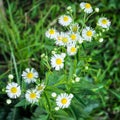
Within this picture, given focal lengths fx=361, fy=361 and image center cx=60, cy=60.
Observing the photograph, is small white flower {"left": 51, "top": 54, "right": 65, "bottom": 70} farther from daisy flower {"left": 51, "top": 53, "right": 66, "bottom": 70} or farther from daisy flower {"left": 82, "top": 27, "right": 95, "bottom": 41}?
daisy flower {"left": 82, "top": 27, "right": 95, "bottom": 41}

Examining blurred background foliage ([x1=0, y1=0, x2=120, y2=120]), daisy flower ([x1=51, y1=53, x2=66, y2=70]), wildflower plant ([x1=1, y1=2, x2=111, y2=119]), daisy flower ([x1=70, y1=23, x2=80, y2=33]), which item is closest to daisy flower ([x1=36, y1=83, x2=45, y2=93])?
wildflower plant ([x1=1, y1=2, x2=111, y2=119])

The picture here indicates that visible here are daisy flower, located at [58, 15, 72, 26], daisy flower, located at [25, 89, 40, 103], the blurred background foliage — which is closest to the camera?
daisy flower, located at [25, 89, 40, 103]

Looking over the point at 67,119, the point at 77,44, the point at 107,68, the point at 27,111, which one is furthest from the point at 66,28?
the point at 107,68

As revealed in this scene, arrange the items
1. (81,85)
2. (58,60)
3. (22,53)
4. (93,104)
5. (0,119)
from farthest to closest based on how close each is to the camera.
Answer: (22,53) < (93,104) < (0,119) < (81,85) < (58,60)

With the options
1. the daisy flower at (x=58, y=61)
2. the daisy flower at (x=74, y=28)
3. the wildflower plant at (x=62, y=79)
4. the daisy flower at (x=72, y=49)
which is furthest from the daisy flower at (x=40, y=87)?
the daisy flower at (x=74, y=28)

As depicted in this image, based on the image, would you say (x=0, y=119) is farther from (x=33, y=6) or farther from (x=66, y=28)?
(x=33, y=6)

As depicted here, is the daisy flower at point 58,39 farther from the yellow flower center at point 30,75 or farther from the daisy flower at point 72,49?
the yellow flower center at point 30,75
